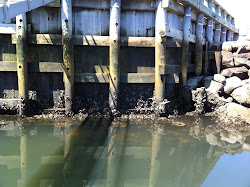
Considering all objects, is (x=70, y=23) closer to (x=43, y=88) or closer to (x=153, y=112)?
(x=43, y=88)

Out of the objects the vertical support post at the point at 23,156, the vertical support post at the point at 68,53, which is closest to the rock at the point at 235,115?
the vertical support post at the point at 68,53

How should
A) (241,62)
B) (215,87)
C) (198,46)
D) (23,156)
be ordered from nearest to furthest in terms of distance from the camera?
(23,156)
(215,87)
(241,62)
(198,46)

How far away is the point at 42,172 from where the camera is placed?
17.5 ft

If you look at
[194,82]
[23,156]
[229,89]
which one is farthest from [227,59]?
[23,156]

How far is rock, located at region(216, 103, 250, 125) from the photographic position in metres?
8.66

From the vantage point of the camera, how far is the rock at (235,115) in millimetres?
8664

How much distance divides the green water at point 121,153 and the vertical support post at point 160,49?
1.22m

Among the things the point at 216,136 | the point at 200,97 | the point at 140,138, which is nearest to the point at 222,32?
the point at 200,97

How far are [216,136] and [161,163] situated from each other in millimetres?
2517

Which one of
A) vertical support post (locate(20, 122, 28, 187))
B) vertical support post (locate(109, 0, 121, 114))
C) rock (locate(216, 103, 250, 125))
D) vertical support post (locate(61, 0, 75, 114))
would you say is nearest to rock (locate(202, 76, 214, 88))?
rock (locate(216, 103, 250, 125))

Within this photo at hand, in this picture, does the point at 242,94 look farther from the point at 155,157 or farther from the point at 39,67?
the point at 39,67

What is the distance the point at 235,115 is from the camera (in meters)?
8.77

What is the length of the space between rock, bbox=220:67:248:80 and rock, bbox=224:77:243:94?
0.48 meters

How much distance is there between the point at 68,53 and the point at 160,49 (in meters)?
3.20
